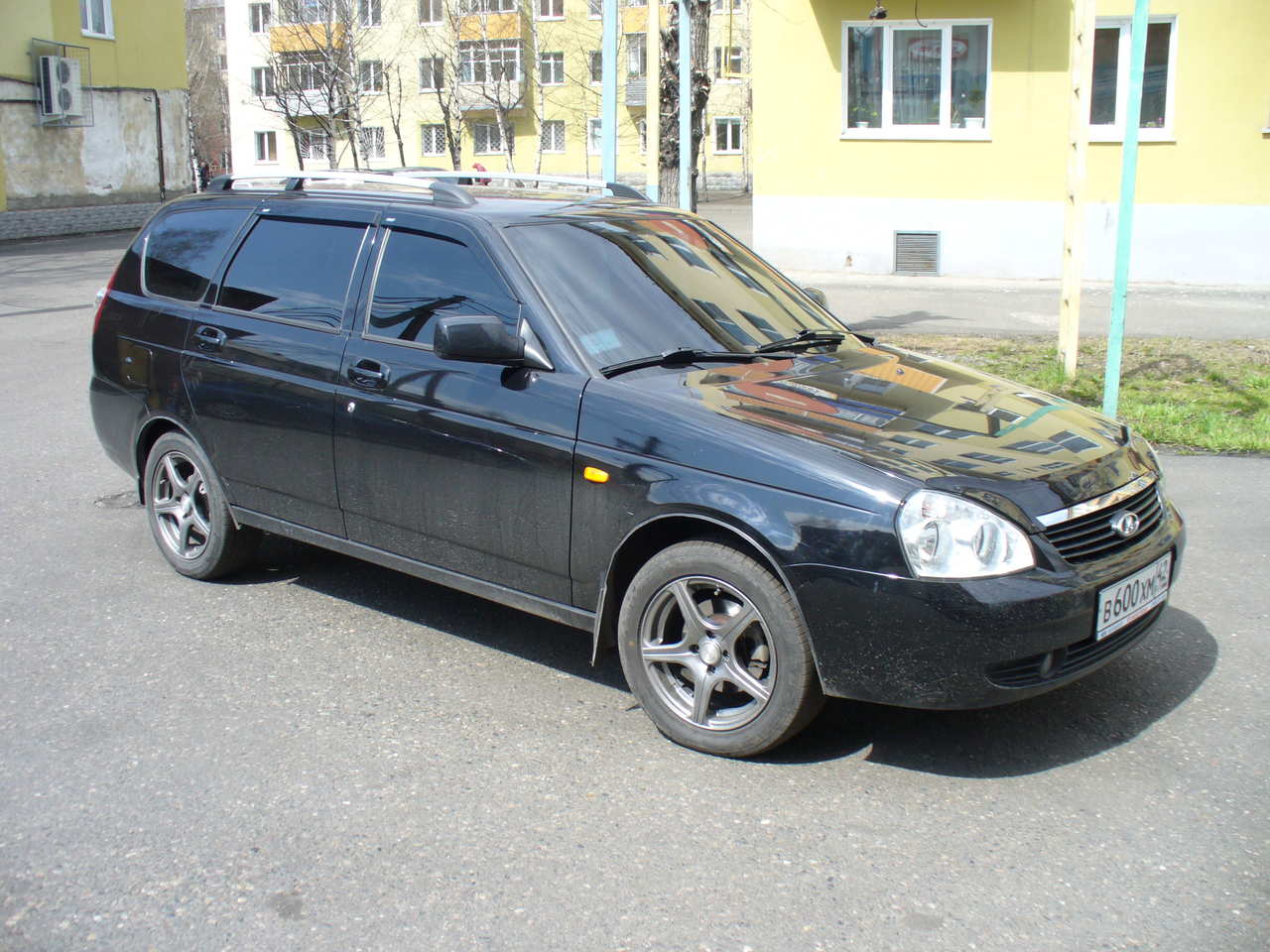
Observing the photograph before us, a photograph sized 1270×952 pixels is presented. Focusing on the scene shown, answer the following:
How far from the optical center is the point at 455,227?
15.7 ft

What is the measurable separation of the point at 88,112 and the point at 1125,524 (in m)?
33.7

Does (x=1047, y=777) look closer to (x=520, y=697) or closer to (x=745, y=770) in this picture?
(x=745, y=770)

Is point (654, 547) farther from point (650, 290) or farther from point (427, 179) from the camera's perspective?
point (427, 179)

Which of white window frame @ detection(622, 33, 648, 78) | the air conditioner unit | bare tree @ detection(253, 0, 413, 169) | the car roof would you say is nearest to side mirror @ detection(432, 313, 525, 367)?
the car roof

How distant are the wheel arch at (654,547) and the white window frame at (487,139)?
58.9 m

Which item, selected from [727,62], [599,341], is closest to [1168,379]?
[599,341]

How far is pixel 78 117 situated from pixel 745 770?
108ft

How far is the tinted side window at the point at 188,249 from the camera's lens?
5.64 meters

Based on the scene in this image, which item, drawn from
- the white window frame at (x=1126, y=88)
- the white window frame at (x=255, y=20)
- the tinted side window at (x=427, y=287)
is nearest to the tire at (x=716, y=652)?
the tinted side window at (x=427, y=287)

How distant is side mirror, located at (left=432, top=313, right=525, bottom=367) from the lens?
4.30 metres

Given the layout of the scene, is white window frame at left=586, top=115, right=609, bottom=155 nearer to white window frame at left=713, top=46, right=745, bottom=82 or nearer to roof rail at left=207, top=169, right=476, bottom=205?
Result: white window frame at left=713, top=46, right=745, bottom=82

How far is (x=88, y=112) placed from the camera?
3247cm

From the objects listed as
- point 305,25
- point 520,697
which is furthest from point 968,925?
point 305,25

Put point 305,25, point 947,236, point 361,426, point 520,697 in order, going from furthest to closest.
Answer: point 305,25, point 947,236, point 361,426, point 520,697
